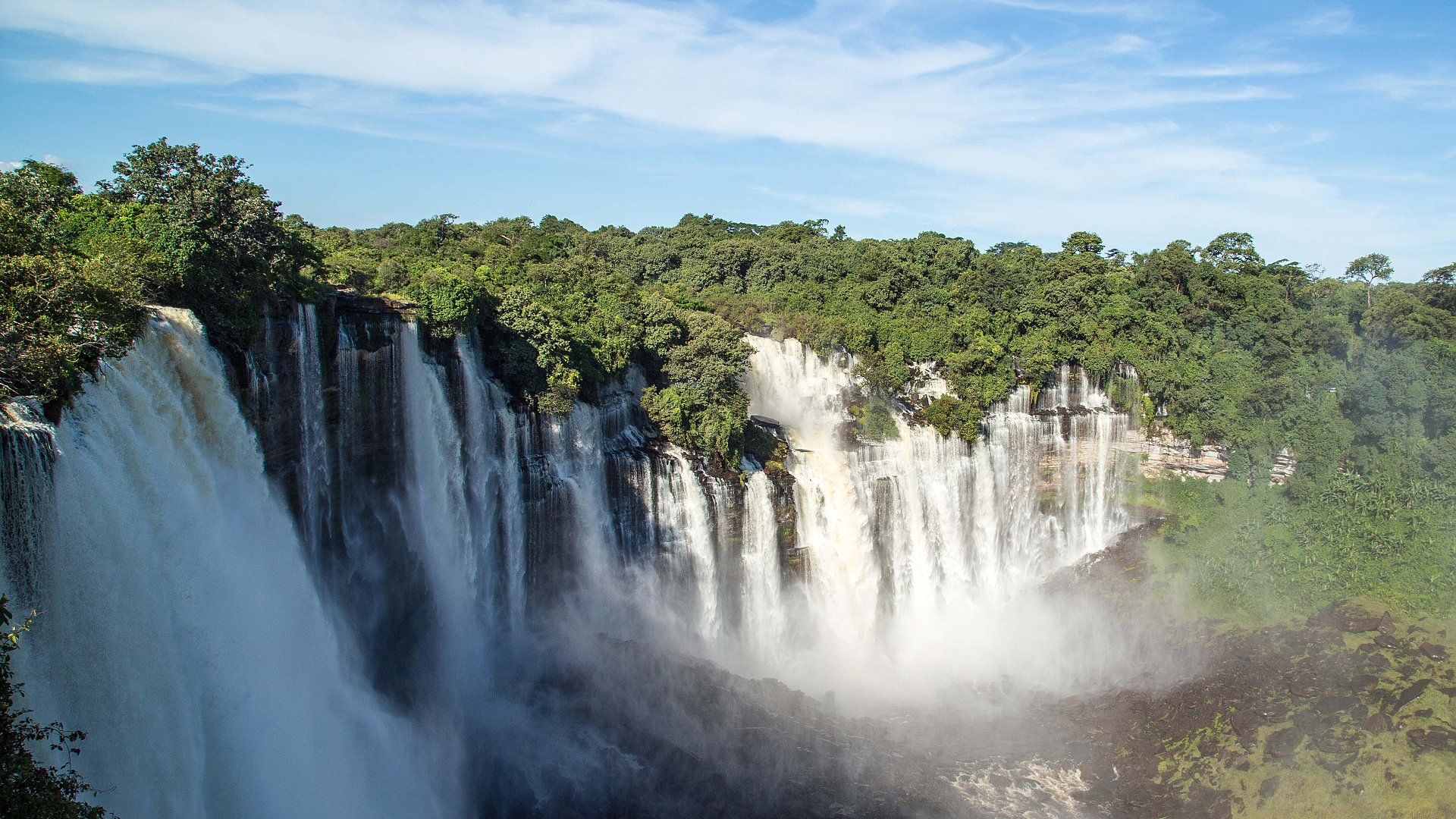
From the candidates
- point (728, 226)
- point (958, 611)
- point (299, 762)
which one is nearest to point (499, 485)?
point (299, 762)

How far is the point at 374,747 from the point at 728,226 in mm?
51218

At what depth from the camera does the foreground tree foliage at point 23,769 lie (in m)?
8.72

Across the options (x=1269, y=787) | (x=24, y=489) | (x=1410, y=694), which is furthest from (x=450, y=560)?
(x=1410, y=694)

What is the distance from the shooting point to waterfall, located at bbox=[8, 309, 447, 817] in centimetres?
1129

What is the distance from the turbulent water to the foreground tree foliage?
0.82 metres

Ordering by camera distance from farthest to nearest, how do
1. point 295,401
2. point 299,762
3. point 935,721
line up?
point 935,721
point 295,401
point 299,762

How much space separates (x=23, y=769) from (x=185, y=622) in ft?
14.5

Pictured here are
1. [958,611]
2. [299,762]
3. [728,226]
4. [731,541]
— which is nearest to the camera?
[299,762]

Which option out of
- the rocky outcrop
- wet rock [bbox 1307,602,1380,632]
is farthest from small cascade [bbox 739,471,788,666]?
wet rock [bbox 1307,602,1380,632]

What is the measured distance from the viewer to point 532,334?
83.0ft

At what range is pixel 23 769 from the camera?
8.79 meters

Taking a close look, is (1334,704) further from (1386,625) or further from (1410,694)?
(1386,625)

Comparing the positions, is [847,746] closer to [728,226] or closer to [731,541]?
[731,541]

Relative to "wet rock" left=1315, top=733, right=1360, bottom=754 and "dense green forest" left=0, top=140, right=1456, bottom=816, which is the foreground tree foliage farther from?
"wet rock" left=1315, top=733, right=1360, bottom=754
